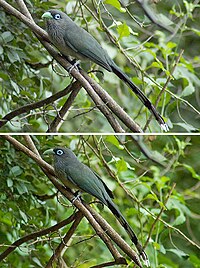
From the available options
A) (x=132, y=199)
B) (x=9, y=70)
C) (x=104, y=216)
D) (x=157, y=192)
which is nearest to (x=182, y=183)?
(x=157, y=192)

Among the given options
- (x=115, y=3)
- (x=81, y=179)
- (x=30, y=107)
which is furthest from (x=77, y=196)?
(x=115, y=3)

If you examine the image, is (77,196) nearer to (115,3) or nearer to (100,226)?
(100,226)

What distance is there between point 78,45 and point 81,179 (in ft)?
0.55

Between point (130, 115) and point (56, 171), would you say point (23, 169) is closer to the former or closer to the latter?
point (56, 171)

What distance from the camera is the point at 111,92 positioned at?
0.67m

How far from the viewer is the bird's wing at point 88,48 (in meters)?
0.66

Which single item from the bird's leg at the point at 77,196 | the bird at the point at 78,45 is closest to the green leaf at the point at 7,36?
the bird at the point at 78,45

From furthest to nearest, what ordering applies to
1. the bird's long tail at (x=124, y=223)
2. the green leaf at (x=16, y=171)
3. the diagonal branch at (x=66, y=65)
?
the green leaf at (x=16, y=171) < the bird's long tail at (x=124, y=223) < the diagonal branch at (x=66, y=65)

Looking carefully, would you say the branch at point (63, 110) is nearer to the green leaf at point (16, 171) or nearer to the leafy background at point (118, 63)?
the leafy background at point (118, 63)

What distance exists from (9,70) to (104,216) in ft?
0.74

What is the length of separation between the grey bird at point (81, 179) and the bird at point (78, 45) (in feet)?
0.38

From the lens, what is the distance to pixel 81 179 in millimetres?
740

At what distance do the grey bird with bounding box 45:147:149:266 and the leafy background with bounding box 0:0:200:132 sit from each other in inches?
2.2

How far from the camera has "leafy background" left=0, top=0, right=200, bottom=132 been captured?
689mm
